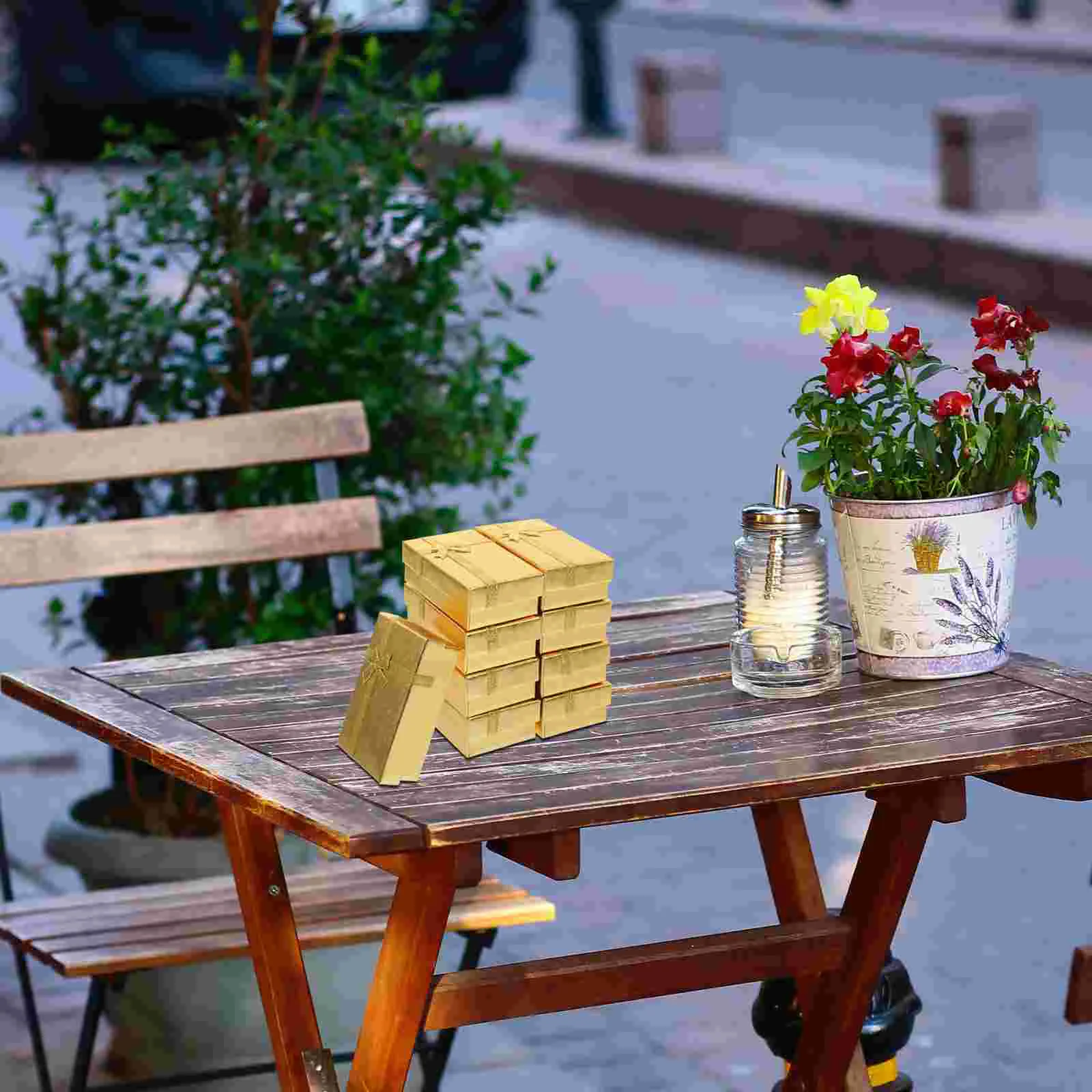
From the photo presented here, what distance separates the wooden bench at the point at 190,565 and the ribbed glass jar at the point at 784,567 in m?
0.70

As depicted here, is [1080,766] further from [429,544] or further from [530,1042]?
[530,1042]

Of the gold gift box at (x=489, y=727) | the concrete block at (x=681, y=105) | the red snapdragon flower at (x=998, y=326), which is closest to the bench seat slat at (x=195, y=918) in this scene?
the gold gift box at (x=489, y=727)

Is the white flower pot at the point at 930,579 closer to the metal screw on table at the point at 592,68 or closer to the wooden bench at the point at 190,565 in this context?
the wooden bench at the point at 190,565

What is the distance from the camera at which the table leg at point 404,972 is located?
2.49 m

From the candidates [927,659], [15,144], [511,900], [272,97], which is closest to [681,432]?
[272,97]

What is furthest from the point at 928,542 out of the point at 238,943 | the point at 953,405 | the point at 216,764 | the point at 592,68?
the point at 592,68

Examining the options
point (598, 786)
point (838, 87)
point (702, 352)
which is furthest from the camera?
point (838, 87)

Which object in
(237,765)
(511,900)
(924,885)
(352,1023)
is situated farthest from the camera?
(924,885)

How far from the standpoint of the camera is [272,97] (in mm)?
4555

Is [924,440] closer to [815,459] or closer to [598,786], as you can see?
[815,459]

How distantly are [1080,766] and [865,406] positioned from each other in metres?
0.48

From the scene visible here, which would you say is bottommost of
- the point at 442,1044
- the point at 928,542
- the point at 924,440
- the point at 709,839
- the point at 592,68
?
the point at 709,839

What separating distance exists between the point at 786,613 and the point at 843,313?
34 centimetres

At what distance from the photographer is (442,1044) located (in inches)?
135
